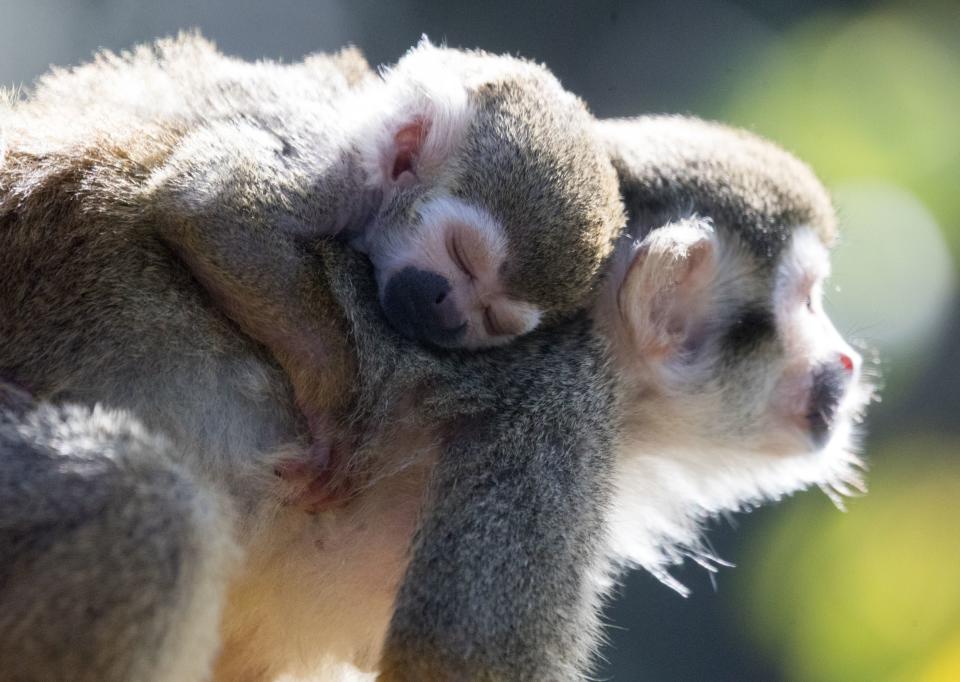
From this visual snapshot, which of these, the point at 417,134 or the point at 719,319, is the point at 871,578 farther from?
the point at 417,134

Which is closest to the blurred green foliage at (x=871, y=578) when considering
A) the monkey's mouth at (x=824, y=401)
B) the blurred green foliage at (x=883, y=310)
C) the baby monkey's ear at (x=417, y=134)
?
the blurred green foliage at (x=883, y=310)

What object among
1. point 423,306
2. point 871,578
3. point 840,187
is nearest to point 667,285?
point 423,306

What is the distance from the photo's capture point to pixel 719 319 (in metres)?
1.85

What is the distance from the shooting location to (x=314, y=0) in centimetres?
266

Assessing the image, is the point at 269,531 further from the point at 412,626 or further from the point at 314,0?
the point at 314,0

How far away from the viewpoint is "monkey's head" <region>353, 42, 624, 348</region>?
1.62m

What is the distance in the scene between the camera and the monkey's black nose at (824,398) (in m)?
1.84

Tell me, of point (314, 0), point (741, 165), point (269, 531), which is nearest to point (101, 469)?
point (269, 531)

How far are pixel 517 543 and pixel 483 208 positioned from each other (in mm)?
551

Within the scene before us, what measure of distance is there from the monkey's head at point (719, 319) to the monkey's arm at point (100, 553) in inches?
31.3

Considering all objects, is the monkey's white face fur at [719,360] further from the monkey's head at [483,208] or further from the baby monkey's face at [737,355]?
the monkey's head at [483,208]

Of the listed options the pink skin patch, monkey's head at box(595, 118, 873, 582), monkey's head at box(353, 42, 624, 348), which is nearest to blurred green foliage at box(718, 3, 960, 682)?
monkey's head at box(595, 118, 873, 582)

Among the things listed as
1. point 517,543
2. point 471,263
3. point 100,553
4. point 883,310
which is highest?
point 883,310

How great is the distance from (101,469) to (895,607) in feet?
7.44
